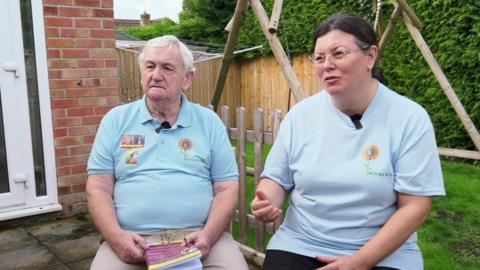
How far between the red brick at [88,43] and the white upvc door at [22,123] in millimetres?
293

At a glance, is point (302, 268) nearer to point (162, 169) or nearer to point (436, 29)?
point (162, 169)

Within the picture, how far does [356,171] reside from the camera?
1888 millimetres

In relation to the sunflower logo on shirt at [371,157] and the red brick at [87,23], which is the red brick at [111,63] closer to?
the red brick at [87,23]

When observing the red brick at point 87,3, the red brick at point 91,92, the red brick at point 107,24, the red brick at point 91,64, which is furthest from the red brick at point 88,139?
the red brick at point 87,3

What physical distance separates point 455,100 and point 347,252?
3.69 meters

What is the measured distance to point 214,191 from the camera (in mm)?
2336

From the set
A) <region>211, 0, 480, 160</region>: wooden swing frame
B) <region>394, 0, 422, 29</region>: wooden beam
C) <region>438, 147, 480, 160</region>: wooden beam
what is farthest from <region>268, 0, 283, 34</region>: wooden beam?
<region>438, 147, 480, 160</region>: wooden beam

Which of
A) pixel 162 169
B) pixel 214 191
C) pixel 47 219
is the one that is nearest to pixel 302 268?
pixel 214 191

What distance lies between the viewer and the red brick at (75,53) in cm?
405

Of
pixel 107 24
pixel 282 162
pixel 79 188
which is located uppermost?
pixel 107 24

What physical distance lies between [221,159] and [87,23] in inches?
96.5

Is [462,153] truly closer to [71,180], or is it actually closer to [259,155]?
[259,155]

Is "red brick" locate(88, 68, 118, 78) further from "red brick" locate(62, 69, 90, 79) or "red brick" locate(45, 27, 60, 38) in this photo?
"red brick" locate(45, 27, 60, 38)

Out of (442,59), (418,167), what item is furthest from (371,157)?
(442,59)
